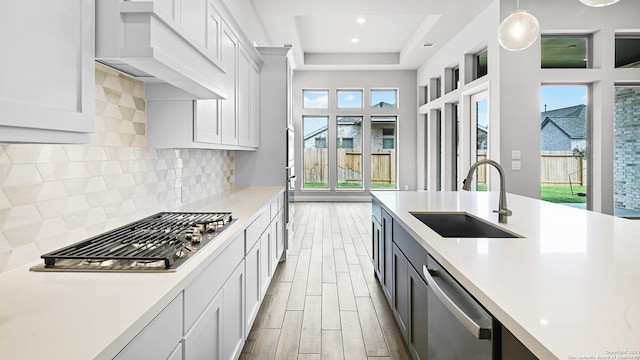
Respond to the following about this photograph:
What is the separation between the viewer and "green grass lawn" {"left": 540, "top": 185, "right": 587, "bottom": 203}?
15.3ft

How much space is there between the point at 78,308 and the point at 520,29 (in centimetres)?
316

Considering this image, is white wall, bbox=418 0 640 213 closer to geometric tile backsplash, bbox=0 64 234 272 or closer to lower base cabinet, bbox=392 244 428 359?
lower base cabinet, bbox=392 244 428 359

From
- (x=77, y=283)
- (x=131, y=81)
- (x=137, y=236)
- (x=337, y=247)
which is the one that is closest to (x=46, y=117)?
(x=77, y=283)

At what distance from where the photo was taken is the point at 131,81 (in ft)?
6.23

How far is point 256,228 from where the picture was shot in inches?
93.4

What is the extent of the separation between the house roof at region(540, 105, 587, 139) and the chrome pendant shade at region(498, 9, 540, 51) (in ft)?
7.89

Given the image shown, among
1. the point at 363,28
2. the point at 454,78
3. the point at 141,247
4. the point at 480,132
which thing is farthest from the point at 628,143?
the point at 141,247

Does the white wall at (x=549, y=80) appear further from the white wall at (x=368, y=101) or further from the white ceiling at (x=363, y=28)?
the white wall at (x=368, y=101)

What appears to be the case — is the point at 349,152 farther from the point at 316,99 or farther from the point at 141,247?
the point at 141,247

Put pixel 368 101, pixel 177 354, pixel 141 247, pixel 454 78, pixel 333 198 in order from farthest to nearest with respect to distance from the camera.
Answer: pixel 333 198, pixel 368 101, pixel 454 78, pixel 141 247, pixel 177 354

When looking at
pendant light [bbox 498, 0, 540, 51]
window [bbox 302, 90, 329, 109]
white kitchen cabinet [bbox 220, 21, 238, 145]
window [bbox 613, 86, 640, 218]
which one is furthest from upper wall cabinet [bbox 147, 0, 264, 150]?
window [bbox 302, 90, 329, 109]

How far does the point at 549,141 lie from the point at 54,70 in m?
5.39

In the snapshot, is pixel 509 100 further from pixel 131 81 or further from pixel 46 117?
pixel 46 117

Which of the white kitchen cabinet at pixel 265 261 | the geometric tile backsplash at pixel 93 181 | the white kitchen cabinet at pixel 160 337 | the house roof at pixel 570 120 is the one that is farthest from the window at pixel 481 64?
the white kitchen cabinet at pixel 160 337
